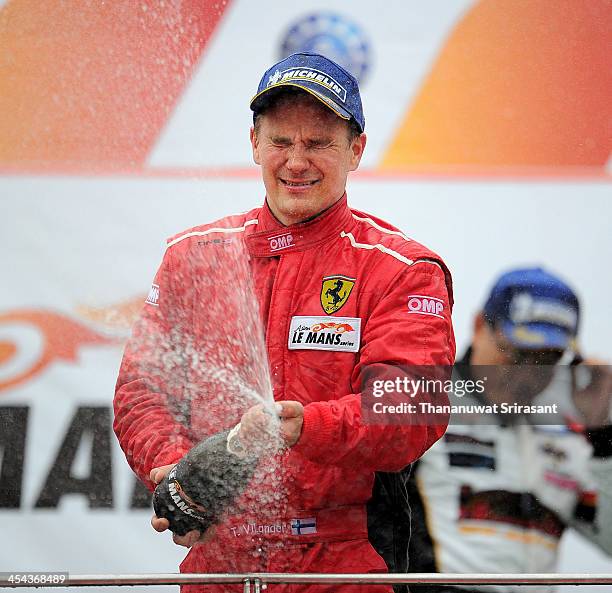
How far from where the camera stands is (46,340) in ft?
5.12

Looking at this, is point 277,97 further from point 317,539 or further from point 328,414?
point 317,539

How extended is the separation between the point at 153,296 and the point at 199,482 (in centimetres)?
34

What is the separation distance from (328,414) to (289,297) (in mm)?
203

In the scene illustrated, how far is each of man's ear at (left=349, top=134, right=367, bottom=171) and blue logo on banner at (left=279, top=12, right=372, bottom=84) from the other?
170 millimetres

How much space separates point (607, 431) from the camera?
1.40 meters

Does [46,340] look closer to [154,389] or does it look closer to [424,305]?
[154,389]

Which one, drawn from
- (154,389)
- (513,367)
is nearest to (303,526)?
(154,389)

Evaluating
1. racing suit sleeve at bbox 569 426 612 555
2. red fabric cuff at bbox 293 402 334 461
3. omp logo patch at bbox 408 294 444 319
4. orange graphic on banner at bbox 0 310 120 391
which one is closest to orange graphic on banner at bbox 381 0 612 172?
omp logo patch at bbox 408 294 444 319

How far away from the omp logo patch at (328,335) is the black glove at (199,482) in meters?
0.17

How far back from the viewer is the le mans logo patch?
1.24m

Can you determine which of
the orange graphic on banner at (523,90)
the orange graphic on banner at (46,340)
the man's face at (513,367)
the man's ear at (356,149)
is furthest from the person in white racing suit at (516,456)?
the orange graphic on banner at (46,340)

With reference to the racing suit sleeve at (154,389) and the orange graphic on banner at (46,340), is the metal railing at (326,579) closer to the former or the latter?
the racing suit sleeve at (154,389)

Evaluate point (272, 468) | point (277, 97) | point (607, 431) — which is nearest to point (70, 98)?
point (277, 97)

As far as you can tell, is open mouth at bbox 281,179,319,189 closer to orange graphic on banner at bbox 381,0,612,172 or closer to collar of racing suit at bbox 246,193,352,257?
collar of racing suit at bbox 246,193,352,257
